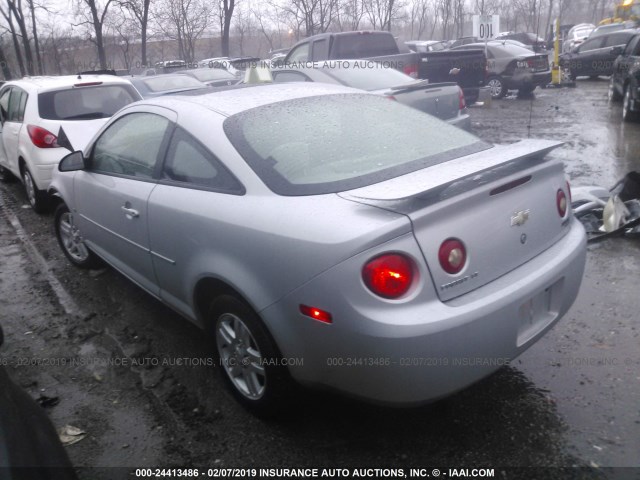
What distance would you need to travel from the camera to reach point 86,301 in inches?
183

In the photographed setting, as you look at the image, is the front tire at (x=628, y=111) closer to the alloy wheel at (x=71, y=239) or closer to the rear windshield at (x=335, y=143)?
the rear windshield at (x=335, y=143)

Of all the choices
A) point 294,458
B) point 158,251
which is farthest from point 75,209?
point 294,458

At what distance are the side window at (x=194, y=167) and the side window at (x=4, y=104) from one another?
600 cm

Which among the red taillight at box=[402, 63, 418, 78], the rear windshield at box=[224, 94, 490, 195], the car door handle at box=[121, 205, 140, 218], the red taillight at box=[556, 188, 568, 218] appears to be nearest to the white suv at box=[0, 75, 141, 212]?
the car door handle at box=[121, 205, 140, 218]

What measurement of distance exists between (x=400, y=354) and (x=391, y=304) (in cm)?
20

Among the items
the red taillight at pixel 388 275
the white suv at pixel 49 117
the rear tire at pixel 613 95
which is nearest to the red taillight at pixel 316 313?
the red taillight at pixel 388 275

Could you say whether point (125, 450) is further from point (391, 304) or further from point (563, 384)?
point (563, 384)

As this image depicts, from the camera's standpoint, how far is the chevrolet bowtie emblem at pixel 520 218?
2656mm

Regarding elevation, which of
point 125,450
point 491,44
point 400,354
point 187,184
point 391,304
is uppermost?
point 491,44

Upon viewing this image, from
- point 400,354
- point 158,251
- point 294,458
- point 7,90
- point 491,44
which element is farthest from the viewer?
point 491,44

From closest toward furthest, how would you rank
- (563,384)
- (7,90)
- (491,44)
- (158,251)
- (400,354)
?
1. (400,354)
2. (563,384)
3. (158,251)
4. (7,90)
5. (491,44)

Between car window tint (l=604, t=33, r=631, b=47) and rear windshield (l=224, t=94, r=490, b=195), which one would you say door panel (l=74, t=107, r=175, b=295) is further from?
car window tint (l=604, t=33, r=631, b=47)

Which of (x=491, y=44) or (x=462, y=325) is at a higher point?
(x=491, y=44)

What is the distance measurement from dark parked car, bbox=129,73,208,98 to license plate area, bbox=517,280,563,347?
393 inches
